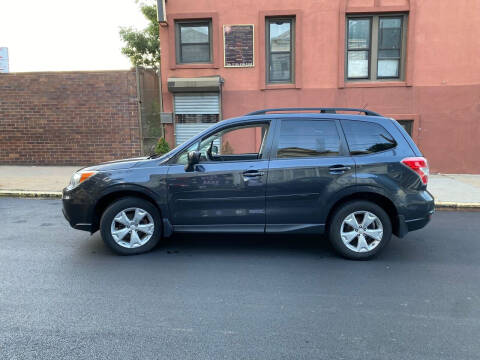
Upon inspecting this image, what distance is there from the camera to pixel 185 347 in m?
2.67

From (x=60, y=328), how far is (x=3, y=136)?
468 inches

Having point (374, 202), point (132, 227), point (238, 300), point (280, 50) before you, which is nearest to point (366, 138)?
point (374, 202)

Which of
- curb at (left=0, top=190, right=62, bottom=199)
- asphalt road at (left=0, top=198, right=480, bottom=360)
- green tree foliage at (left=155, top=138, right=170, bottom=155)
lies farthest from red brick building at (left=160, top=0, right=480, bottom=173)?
asphalt road at (left=0, top=198, right=480, bottom=360)

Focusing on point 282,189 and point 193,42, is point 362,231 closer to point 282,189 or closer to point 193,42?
point 282,189

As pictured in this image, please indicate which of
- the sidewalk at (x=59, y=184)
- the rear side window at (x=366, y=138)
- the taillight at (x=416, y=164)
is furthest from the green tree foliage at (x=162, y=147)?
the taillight at (x=416, y=164)

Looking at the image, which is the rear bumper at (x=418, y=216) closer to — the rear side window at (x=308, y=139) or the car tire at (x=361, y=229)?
the car tire at (x=361, y=229)

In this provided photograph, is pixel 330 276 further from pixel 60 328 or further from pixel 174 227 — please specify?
pixel 60 328

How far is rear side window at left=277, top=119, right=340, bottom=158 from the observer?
447 centimetres

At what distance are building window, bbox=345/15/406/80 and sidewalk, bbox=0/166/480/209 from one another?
3571 millimetres

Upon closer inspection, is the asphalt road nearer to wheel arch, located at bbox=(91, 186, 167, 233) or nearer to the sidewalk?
wheel arch, located at bbox=(91, 186, 167, 233)

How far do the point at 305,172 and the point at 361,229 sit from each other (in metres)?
1.00

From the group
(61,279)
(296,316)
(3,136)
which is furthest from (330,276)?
(3,136)

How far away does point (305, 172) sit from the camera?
14.4 feet

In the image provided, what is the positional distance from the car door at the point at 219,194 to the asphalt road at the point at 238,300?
458mm
